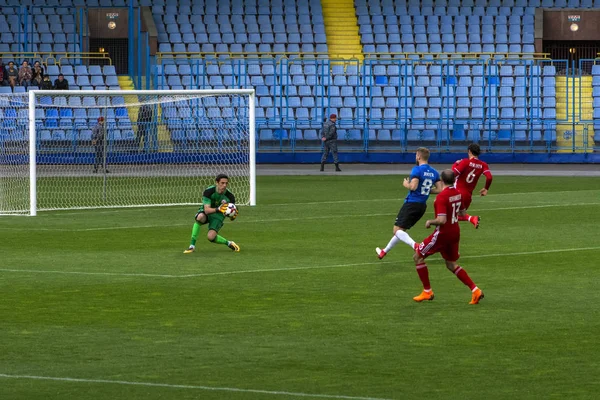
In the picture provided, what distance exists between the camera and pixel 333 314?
1184 centimetres

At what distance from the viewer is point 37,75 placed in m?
41.4

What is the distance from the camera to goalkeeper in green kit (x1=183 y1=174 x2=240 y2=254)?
16.7 meters

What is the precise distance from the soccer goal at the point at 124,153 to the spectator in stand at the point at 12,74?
1.08m

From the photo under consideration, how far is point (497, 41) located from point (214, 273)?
34467mm

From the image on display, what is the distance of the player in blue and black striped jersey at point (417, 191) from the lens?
15.5 meters

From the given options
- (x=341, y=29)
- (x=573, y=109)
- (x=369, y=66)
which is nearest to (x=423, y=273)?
(x=573, y=109)

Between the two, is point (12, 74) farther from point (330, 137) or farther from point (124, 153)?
point (330, 137)

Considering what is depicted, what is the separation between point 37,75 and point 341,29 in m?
12.6

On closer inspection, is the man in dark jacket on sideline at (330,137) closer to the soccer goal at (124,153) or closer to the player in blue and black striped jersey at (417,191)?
the soccer goal at (124,153)

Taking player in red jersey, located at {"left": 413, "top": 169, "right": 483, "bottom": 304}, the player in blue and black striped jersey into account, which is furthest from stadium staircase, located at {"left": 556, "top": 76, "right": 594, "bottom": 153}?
player in red jersey, located at {"left": 413, "top": 169, "right": 483, "bottom": 304}

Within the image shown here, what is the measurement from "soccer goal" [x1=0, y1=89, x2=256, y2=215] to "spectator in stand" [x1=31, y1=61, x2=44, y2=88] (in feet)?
2.31

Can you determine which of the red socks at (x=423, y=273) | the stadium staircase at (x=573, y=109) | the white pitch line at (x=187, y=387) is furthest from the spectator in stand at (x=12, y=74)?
the white pitch line at (x=187, y=387)

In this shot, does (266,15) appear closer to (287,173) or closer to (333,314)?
(287,173)

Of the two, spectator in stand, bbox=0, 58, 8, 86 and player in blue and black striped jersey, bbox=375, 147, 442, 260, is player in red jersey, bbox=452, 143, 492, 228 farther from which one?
spectator in stand, bbox=0, 58, 8, 86
